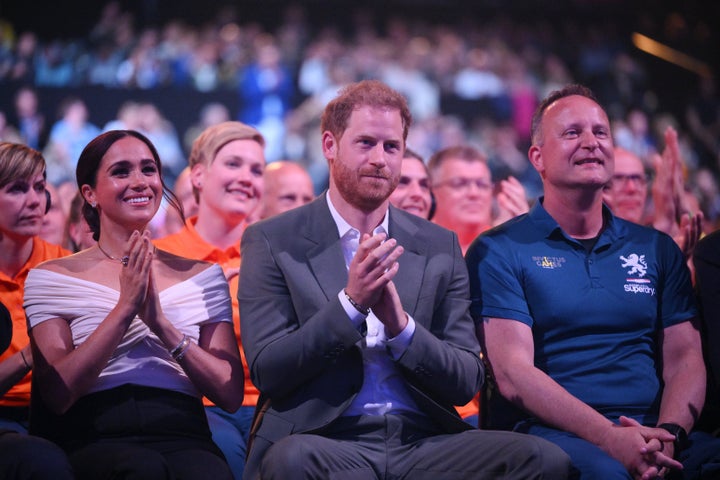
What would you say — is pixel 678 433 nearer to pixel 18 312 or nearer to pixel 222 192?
pixel 222 192

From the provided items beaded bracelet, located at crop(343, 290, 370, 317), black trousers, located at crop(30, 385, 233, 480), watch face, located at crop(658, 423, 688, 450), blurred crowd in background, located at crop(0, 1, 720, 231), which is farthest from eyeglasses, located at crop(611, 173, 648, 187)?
blurred crowd in background, located at crop(0, 1, 720, 231)

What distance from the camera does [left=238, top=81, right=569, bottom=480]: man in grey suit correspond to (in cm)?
231

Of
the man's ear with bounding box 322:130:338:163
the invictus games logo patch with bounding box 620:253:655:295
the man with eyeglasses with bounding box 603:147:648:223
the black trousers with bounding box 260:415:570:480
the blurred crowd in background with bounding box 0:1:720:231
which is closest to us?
the black trousers with bounding box 260:415:570:480

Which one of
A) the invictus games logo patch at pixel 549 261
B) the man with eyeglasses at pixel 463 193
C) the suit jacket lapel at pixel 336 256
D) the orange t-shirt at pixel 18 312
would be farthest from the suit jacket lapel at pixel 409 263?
the man with eyeglasses at pixel 463 193

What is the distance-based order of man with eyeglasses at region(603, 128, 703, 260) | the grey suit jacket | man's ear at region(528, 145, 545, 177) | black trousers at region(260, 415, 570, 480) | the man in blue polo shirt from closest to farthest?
black trousers at region(260, 415, 570, 480)
the grey suit jacket
the man in blue polo shirt
man's ear at region(528, 145, 545, 177)
man with eyeglasses at region(603, 128, 703, 260)

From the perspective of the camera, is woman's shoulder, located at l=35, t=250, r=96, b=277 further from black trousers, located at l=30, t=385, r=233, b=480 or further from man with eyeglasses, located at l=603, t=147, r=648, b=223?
man with eyeglasses, located at l=603, t=147, r=648, b=223

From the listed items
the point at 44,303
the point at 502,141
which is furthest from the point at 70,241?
the point at 502,141

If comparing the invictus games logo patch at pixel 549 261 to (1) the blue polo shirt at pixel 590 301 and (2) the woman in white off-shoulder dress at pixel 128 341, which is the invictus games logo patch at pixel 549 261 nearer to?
(1) the blue polo shirt at pixel 590 301

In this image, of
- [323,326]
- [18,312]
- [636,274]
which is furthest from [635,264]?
[18,312]

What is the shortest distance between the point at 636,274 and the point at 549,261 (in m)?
0.33

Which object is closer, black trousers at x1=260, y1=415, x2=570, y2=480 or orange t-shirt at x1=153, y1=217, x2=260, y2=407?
black trousers at x1=260, y1=415, x2=570, y2=480

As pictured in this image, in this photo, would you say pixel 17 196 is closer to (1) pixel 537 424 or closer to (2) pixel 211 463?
(2) pixel 211 463

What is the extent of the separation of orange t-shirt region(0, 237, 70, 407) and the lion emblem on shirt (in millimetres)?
2254

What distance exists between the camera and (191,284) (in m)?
2.74
